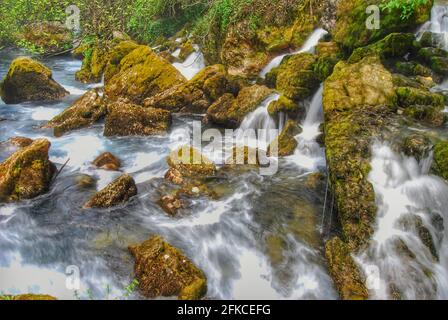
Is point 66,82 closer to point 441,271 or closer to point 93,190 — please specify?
point 93,190

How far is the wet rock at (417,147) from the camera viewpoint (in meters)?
6.04

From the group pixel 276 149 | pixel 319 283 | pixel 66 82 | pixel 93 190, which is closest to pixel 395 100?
pixel 276 149

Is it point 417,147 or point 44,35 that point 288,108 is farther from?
point 44,35

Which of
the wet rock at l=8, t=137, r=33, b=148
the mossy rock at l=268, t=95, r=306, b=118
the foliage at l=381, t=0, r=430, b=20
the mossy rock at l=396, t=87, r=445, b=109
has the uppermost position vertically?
the foliage at l=381, t=0, r=430, b=20

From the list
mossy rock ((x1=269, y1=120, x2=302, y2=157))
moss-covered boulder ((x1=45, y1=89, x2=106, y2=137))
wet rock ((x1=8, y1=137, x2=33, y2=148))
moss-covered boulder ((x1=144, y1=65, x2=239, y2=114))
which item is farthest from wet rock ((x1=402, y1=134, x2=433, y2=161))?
wet rock ((x1=8, y1=137, x2=33, y2=148))

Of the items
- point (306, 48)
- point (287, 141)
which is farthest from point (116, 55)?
point (287, 141)

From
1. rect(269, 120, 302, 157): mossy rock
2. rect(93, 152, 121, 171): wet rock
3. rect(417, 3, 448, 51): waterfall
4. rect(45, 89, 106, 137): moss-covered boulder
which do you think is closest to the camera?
rect(93, 152, 121, 171): wet rock

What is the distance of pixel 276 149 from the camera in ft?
28.6

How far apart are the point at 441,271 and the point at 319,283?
163cm

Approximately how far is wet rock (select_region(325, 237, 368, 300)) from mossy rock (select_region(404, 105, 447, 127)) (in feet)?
10.8

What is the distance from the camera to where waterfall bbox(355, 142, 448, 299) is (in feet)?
15.8

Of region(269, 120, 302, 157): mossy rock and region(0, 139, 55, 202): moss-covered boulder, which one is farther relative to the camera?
region(269, 120, 302, 157): mossy rock

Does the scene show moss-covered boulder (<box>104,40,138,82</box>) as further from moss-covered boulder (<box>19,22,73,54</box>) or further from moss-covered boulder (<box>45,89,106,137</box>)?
moss-covered boulder (<box>19,22,73,54</box>)

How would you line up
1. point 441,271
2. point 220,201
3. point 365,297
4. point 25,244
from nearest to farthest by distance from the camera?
point 365,297 → point 441,271 → point 25,244 → point 220,201
